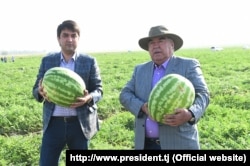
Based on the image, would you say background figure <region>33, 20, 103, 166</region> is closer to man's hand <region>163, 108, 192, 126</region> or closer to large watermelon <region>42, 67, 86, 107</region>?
large watermelon <region>42, 67, 86, 107</region>

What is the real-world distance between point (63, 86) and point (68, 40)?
1.56 feet

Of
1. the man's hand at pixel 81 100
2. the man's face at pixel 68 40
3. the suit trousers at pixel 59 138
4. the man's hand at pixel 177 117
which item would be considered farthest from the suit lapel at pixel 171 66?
the suit trousers at pixel 59 138

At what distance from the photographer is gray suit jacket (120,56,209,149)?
137 inches

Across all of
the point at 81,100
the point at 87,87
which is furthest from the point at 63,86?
the point at 87,87

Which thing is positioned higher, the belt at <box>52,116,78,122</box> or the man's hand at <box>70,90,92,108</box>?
the man's hand at <box>70,90,92,108</box>

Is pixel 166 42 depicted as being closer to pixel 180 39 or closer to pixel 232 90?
pixel 180 39

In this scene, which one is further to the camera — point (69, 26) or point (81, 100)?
point (69, 26)

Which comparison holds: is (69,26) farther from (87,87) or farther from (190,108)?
(190,108)

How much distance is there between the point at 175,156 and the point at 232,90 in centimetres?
910

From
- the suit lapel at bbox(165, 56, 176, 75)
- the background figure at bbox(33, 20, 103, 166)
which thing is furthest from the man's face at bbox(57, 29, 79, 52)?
the suit lapel at bbox(165, 56, 176, 75)

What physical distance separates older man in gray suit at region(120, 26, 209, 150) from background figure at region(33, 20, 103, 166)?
44 centimetres

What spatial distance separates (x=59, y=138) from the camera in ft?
13.0
